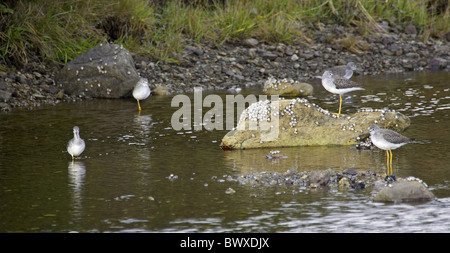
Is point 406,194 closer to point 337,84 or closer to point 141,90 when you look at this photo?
point 337,84

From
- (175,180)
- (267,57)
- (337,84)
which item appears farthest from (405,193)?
(267,57)

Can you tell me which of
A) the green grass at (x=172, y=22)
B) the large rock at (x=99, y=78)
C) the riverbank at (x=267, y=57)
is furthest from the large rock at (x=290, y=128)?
the green grass at (x=172, y=22)

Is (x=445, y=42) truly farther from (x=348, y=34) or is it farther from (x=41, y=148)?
(x=41, y=148)

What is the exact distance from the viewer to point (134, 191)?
10.1 meters

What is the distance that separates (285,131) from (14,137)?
203 inches

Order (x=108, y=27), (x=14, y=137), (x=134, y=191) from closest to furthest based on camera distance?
(x=134, y=191) → (x=14, y=137) → (x=108, y=27)

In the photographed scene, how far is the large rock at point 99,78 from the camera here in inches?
757

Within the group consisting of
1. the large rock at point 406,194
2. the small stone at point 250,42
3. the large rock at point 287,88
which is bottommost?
the large rock at point 406,194

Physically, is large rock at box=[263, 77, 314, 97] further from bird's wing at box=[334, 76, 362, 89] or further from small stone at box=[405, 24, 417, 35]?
small stone at box=[405, 24, 417, 35]

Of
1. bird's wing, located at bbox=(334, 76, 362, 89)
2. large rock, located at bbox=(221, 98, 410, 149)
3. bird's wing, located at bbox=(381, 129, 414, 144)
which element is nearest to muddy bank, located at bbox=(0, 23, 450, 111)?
bird's wing, located at bbox=(334, 76, 362, 89)

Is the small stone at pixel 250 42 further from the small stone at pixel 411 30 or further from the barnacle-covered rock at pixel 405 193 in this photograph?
the barnacle-covered rock at pixel 405 193

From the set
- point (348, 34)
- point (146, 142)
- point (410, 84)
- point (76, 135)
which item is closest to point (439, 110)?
point (410, 84)

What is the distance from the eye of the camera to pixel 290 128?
517 inches

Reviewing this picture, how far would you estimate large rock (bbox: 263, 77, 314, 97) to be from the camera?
19.1m
